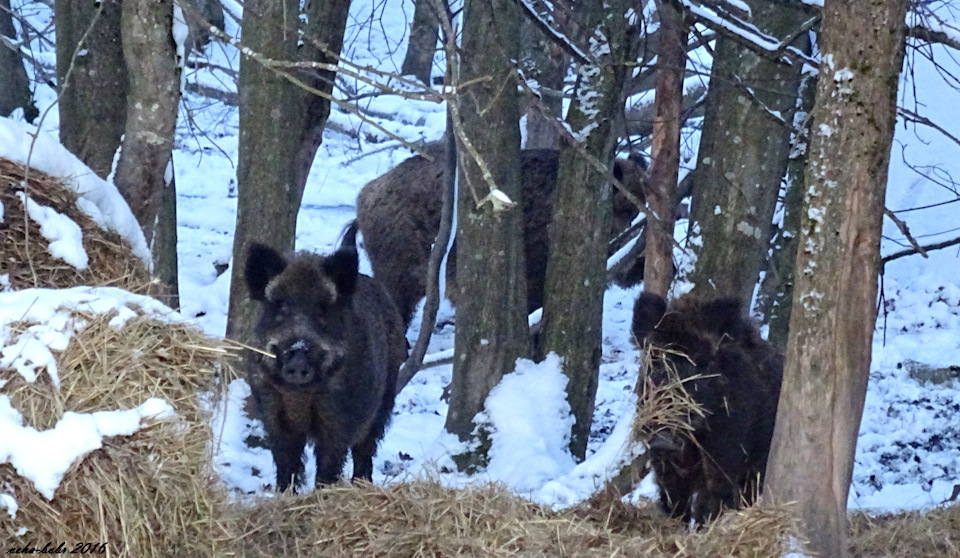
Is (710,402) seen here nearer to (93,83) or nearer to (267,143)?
(267,143)

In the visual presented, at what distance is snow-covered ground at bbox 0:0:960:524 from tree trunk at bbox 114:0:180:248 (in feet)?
1.60

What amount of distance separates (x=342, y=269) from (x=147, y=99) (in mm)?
1424

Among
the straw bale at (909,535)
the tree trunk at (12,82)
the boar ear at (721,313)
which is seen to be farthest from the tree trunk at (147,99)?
the tree trunk at (12,82)

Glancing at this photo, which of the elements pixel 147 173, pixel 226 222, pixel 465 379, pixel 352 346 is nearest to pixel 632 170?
pixel 465 379

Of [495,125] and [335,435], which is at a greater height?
[495,125]

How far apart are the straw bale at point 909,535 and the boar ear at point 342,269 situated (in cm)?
290

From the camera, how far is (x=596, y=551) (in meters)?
4.75

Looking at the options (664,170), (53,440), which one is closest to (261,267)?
(53,440)

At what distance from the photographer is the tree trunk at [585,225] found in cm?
662

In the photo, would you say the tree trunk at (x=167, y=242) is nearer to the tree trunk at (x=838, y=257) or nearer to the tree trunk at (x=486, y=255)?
the tree trunk at (x=486, y=255)

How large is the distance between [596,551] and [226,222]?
9.74 meters

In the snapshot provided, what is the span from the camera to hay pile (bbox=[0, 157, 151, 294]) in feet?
14.6

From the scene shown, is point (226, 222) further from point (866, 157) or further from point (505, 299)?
point (866, 157)

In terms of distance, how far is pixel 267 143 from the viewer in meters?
6.88
